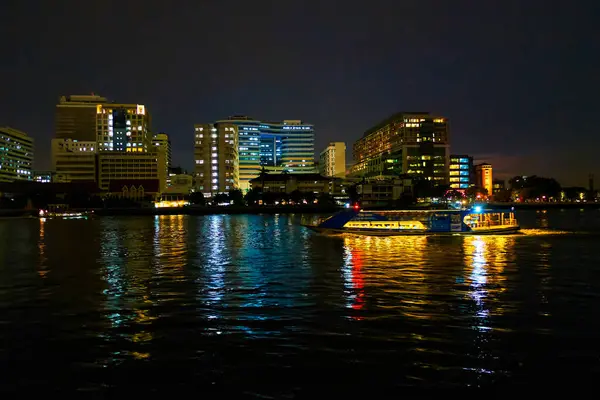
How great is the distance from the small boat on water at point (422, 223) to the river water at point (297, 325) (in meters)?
25.7

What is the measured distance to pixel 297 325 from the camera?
17484mm

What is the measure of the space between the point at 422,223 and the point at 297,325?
4860 cm

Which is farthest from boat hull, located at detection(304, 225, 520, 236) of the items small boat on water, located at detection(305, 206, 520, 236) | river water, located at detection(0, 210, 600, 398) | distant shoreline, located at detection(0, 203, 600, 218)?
distant shoreline, located at detection(0, 203, 600, 218)

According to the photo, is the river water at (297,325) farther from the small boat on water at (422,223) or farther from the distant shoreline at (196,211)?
the distant shoreline at (196,211)

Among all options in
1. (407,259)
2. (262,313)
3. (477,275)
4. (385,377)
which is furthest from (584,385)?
(407,259)

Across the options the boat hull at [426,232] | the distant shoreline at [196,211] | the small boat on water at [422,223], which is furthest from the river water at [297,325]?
the distant shoreline at [196,211]

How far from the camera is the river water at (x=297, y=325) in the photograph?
41.2 ft

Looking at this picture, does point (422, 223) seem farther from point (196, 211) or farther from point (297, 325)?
point (196, 211)

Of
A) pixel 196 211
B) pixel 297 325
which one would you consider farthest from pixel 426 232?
pixel 196 211

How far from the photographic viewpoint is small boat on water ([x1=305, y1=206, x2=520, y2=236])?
6138cm

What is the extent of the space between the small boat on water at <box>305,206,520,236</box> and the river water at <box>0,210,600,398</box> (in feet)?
84.4

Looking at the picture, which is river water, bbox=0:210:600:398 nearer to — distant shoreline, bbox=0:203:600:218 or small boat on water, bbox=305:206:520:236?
small boat on water, bbox=305:206:520:236

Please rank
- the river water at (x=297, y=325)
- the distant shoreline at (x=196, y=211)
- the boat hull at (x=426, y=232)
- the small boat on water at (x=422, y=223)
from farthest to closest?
1. the distant shoreline at (x=196, y=211)
2. the small boat on water at (x=422, y=223)
3. the boat hull at (x=426, y=232)
4. the river water at (x=297, y=325)

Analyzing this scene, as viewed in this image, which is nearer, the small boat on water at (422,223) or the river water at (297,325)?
the river water at (297,325)
